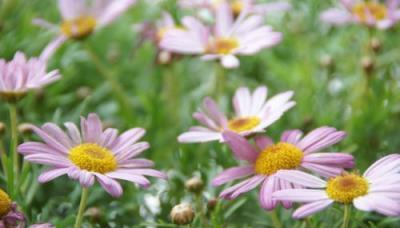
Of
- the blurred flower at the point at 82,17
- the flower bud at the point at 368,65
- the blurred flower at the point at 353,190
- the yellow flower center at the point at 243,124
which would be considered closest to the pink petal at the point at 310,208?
the blurred flower at the point at 353,190

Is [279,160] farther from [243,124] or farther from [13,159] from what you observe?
[13,159]

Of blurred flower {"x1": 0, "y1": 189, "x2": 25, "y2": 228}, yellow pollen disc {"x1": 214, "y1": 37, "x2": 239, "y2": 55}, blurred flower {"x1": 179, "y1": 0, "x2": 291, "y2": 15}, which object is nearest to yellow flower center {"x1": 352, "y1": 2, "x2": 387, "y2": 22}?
blurred flower {"x1": 179, "y1": 0, "x2": 291, "y2": 15}

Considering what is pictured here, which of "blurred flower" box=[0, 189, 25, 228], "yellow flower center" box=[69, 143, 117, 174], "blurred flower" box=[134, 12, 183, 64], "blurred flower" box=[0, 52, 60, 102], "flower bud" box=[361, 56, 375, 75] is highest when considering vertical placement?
"blurred flower" box=[134, 12, 183, 64]

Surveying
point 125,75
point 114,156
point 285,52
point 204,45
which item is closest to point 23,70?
point 114,156

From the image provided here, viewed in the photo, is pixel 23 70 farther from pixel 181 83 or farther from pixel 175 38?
pixel 181 83

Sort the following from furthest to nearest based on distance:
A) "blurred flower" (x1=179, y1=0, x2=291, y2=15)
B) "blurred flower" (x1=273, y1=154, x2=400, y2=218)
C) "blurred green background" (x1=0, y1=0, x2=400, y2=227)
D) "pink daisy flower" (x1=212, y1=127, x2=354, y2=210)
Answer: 1. "blurred flower" (x1=179, y1=0, x2=291, y2=15)
2. "blurred green background" (x1=0, y1=0, x2=400, y2=227)
3. "pink daisy flower" (x1=212, y1=127, x2=354, y2=210)
4. "blurred flower" (x1=273, y1=154, x2=400, y2=218)

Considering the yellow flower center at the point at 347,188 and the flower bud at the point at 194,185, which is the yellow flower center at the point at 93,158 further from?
the yellow flower center at the point at 347,188

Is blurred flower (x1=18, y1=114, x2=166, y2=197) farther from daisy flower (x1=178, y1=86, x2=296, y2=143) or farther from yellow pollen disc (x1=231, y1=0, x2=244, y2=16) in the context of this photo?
yellow pollen disc (x1=231, y1=0, x2=244, y2=16)
